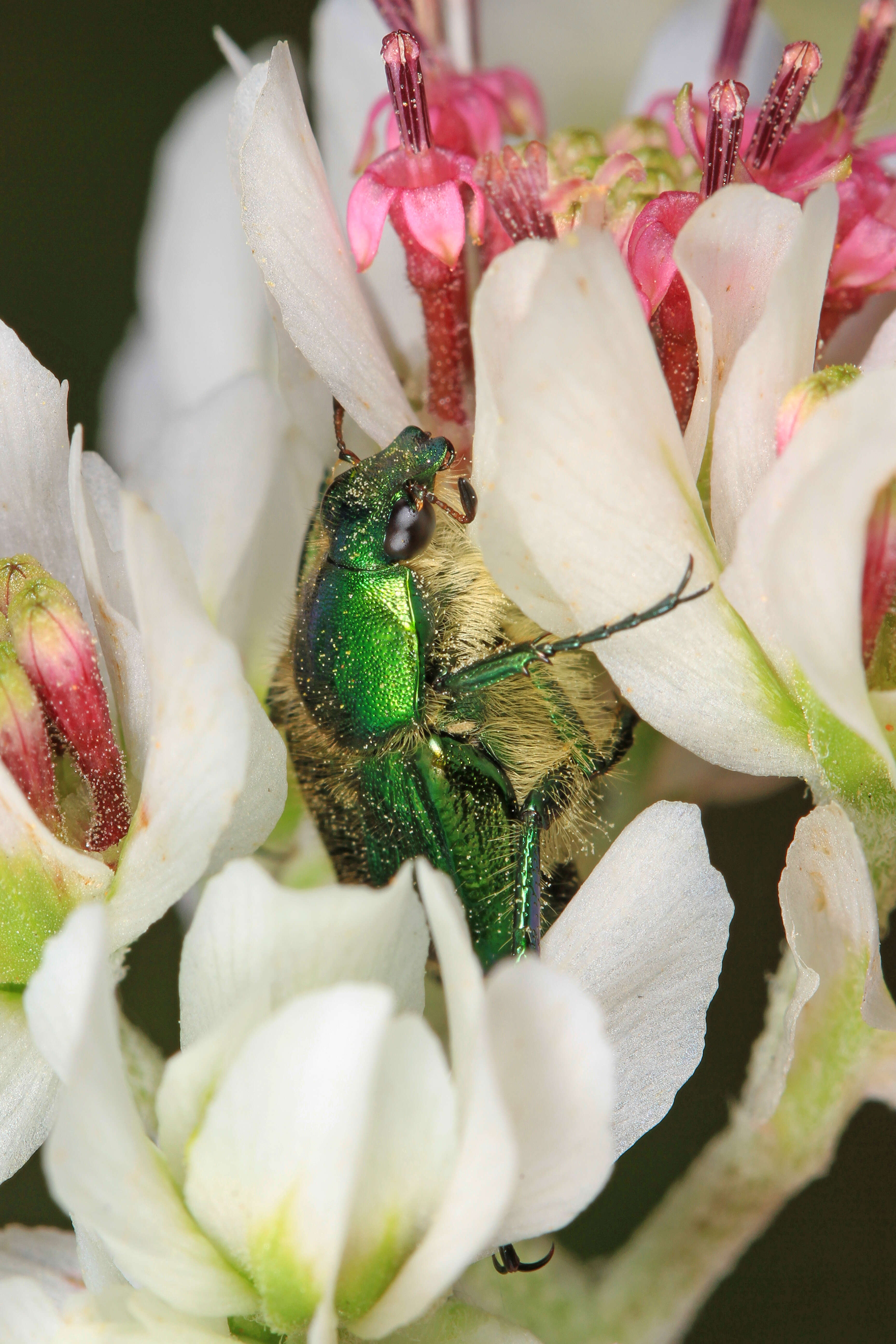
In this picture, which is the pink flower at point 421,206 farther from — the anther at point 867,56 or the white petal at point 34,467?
the anther at point 867,56

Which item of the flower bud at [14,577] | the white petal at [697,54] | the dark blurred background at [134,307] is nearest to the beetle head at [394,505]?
the flower bud at [14,577]

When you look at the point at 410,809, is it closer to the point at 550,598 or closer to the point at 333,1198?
the point at 550,598

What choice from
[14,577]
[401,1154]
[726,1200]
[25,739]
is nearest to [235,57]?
[14,577]

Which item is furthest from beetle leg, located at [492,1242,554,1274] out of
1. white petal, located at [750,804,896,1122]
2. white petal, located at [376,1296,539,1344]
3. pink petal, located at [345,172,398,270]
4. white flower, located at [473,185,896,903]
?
pink petal, located at [345,172,398,270]

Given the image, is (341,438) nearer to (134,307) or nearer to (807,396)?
(807,396)

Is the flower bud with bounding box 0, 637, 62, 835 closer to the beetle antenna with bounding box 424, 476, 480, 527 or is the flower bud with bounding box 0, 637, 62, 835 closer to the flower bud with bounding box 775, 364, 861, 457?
the beetle antenna with bounding box 424, 476, 480, 527

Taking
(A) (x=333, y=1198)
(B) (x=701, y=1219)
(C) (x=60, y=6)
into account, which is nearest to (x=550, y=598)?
(A) (x=333, y=1198)
